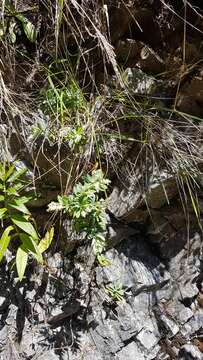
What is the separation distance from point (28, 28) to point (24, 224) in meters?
0.94

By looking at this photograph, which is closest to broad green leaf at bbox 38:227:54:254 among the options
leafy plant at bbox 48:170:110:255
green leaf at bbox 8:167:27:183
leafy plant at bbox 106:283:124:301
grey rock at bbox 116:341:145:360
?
leafy plant at bbox 48:170:110:255

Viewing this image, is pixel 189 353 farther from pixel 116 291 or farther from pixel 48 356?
pixel 48 356

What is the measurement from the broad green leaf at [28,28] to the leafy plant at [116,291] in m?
1.37

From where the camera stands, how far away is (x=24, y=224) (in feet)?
6.02

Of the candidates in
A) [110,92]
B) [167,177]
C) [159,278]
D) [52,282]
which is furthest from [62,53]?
[159,278]

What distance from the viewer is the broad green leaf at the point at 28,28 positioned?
1.96 m

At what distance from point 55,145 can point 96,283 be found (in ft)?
2.67

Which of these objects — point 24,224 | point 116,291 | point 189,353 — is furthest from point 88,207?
point 189,353

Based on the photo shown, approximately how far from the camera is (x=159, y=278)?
248cm

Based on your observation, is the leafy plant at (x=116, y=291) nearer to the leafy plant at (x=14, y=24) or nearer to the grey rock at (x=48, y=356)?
the grey rock at (x=48, y=356)

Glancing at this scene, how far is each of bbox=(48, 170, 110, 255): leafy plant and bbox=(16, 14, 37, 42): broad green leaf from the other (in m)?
0.72

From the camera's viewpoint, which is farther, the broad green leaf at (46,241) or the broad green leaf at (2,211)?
the broad green leaf at (46,241)

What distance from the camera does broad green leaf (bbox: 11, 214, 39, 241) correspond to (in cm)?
182

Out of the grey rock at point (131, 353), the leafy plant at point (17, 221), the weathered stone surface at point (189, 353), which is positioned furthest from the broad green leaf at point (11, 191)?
the weathered stone surface at point (189, 353)
